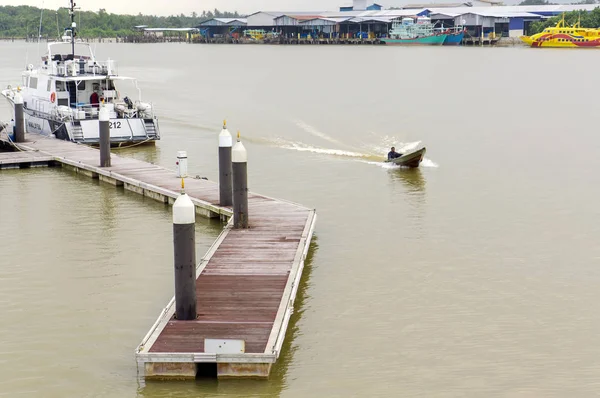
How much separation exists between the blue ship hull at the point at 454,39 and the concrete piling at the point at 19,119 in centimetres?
11962

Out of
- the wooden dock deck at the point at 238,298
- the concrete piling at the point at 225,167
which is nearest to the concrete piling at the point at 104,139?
the wooden dock deck at the point at 238,298

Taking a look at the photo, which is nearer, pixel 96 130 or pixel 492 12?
pixel 96 130

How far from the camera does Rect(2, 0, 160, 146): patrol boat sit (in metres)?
33.5

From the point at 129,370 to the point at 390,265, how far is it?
265 inches

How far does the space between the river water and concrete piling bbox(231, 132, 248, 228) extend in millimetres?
1617

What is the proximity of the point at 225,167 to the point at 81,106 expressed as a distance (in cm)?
1507

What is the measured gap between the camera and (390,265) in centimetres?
1859

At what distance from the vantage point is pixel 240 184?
1839 cm

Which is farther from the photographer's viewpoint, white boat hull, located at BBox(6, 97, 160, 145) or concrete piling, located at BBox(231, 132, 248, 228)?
white boat hull, located at BBox(6, 97, 160, 145)

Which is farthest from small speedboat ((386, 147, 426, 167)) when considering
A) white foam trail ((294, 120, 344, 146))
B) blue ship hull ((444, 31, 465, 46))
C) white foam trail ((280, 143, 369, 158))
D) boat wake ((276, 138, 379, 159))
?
blue ship hull ((444, 31, 465, 46))

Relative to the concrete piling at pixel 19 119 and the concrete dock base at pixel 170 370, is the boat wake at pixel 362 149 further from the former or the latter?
the concrete dock base at pixel 170 370

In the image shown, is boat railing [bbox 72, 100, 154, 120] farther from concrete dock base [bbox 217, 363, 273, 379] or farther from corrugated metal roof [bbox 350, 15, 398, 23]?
corrugated metal roof [bbox 350, 15, 398, 23]

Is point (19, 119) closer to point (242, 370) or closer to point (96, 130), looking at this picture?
point (96, 130)

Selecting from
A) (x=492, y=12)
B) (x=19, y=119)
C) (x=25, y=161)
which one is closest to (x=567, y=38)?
(x=492, y=12)
